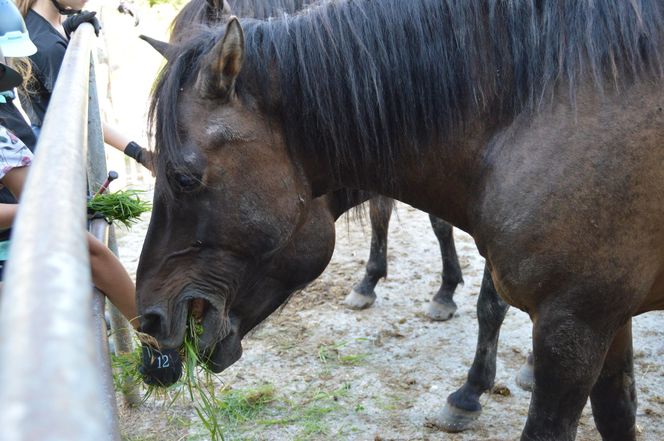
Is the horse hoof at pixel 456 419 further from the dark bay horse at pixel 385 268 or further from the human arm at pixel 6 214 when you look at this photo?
the human arm at pixel 6 214

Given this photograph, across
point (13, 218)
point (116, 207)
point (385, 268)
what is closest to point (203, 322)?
point (116, 207)

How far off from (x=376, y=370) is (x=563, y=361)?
2.01m

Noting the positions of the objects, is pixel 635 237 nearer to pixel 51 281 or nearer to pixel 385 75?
pixel 385 75

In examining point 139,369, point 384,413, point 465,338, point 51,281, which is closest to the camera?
point 51,281

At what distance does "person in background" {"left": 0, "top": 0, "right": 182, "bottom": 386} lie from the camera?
232cm

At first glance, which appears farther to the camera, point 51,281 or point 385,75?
point 385,75

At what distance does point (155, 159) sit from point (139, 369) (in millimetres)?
882

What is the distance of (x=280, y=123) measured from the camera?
2086 mm

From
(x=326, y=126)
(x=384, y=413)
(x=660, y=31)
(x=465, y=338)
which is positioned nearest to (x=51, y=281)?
(x=326, y=126)

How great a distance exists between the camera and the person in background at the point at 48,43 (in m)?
3.35

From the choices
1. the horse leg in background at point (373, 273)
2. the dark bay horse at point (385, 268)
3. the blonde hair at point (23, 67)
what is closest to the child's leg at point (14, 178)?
the blonde hair at point (23, 67)

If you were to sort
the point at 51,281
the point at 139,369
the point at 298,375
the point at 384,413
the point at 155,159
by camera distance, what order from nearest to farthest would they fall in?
the point at 51,281 < the point at 155,159 < the point at 139,369 < the point at 384,413 < the point at 298,375

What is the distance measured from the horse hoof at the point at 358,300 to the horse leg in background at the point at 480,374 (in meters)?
1.30

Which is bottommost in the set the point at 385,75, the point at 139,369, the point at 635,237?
the point at 139,369
